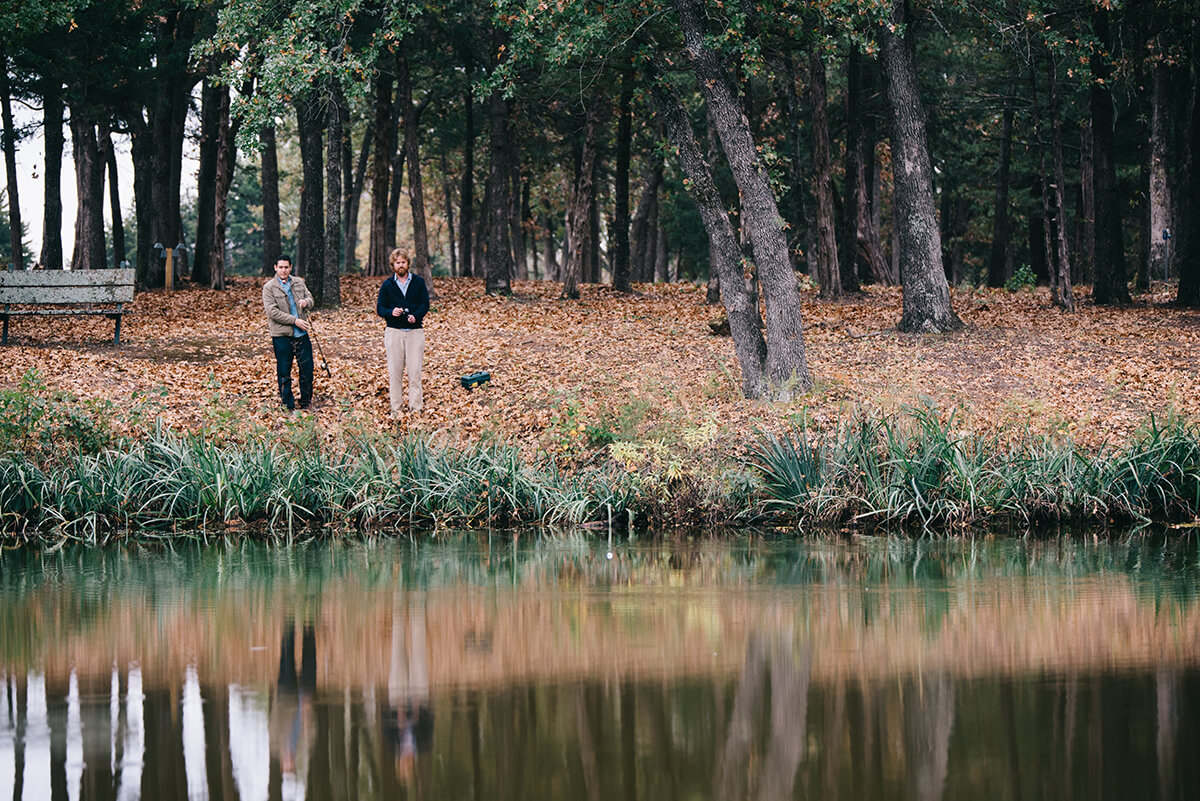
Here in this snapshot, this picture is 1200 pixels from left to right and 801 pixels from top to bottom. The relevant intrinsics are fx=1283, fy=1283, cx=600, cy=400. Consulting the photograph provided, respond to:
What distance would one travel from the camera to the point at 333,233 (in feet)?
81.7

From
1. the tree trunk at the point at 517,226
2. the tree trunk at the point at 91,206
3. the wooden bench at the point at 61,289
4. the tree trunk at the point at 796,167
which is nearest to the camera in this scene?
the wooden bench at the point at 61,289

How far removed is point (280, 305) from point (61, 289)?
6.13 meters

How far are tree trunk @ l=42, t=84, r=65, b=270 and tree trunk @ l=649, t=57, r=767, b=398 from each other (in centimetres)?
1904

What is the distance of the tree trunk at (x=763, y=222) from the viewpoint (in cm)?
1623

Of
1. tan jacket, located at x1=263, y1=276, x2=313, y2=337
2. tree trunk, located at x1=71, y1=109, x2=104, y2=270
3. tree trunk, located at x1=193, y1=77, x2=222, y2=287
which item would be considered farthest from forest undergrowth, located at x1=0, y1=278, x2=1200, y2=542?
tree trunk, located at x1=71, y1=109, x2=104, y2=270

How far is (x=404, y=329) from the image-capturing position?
1565cm

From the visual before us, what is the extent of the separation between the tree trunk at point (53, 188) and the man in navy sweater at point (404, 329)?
703 inches

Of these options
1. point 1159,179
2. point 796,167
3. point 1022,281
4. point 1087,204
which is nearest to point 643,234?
point 796,167

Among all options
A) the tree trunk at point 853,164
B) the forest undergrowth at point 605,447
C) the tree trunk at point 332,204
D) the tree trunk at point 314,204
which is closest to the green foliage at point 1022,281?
the tree trunk at point 853,164

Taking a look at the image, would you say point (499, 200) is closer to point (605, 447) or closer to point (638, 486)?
point (605, 447)

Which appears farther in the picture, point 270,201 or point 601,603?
point 270,201

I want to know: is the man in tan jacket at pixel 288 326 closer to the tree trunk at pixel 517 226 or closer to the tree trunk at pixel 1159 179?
the tree trunk at pixel 1159 179

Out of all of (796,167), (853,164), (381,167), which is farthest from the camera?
(796,167)

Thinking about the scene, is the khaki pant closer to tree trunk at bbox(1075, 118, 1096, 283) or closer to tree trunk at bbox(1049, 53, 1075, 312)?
tree trunk at bbox(1049, 53, 1075, 312)
